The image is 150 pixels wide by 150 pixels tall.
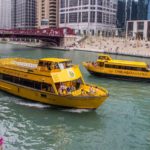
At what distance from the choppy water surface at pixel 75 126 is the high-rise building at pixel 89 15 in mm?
131895

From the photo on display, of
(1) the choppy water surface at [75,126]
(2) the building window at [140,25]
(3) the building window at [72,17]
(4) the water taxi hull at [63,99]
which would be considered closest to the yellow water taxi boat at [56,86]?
(4) the water taxi hull at [63,99]

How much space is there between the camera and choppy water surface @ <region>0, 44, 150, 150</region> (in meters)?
20.6

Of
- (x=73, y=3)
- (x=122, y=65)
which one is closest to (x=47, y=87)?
(x=122, y=65)

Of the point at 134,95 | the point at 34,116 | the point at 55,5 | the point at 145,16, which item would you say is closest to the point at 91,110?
the point at 34,116

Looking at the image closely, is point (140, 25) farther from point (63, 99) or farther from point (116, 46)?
point (63, 99)

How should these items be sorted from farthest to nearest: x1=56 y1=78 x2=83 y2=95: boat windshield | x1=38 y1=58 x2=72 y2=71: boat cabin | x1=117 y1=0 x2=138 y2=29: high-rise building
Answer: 1. x1=117 y1=0 x2=138 y2=29: high-rise building
2. x1=38 y1=58 x2=72 y2=71: boat cabin
3. x1=56 y1=78 x2=83 y2=95: boat windshield

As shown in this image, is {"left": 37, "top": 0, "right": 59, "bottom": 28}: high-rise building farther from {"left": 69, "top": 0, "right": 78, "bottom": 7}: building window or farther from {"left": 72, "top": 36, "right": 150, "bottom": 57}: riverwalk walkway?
{"left": 72, "top": 36, "right": 150, "bottom": 57}: riverwalk walkway

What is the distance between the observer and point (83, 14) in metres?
165

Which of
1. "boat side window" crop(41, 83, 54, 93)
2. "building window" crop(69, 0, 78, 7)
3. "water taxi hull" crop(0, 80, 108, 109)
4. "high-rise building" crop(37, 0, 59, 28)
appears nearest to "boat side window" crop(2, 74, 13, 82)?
"water taxi hull" crop(0, 80, 108, 109)

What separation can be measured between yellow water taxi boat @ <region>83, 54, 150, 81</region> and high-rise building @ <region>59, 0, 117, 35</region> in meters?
112

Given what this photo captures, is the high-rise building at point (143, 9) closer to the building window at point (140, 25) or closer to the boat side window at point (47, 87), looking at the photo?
the building window at point (140, 25)

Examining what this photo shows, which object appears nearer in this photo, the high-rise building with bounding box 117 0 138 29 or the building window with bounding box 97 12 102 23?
the building window with bounding box 97 12 102 23

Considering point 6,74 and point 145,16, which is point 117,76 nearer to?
point 6,74

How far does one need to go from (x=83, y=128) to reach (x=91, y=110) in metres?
4.02
